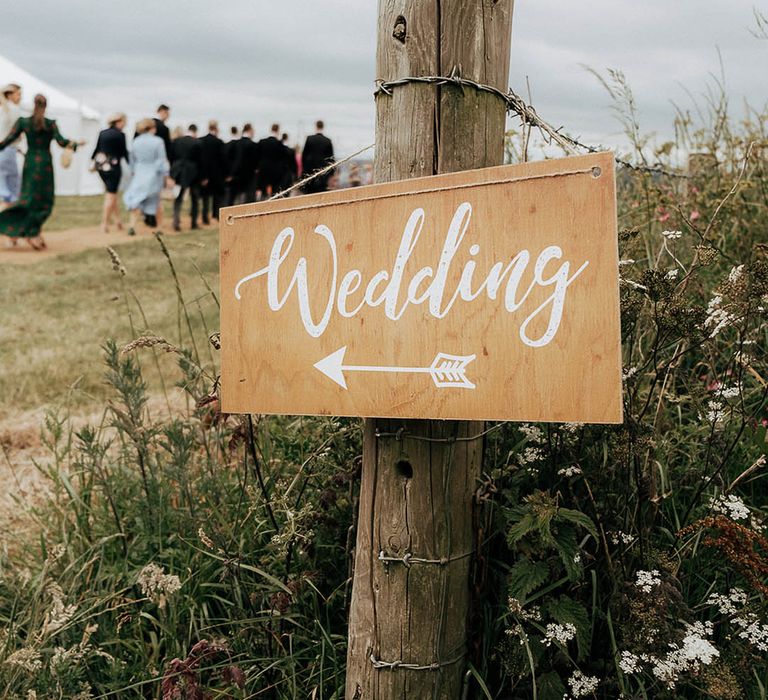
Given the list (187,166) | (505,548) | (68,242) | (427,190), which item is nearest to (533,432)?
(505,548)

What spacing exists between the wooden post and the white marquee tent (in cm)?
1304

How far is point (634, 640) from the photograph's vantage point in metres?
1.80

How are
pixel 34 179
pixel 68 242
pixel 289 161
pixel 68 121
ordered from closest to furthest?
pixel 34 179, pixel 68 242, pixel 289 161, pixel 68 121

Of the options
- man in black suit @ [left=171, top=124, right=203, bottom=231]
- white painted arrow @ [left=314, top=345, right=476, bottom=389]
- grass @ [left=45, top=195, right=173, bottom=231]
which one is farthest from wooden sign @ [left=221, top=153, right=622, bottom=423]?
grass @ [left=45, top=195, right=173, bottom=231]

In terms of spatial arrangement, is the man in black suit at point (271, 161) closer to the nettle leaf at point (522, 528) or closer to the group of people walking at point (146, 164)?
the group of people walking at point (146, 164)

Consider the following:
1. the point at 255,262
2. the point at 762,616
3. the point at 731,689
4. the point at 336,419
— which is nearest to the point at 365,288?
the point at 255,262

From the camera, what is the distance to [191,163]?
14078 millimetres

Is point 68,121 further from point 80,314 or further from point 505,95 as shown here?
point 505,95

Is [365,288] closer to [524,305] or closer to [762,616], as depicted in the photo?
[524,305]

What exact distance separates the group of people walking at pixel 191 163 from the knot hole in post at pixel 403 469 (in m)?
11.4

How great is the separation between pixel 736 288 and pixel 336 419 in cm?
121

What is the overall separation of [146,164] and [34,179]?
8.34 ft

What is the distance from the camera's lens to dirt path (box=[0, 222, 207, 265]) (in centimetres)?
1085

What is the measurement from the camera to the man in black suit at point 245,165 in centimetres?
1443
